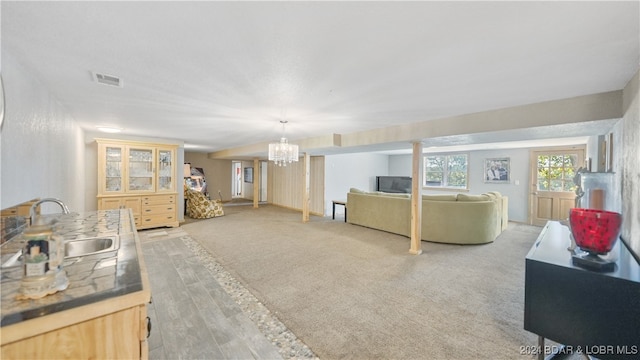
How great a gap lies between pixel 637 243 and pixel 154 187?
7.06 meters

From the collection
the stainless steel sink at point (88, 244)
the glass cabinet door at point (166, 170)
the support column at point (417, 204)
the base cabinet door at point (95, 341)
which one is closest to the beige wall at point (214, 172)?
the glass cabinet door at point (166, 170)

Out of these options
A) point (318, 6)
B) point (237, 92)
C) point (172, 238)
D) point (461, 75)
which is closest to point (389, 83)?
point (461, 75)

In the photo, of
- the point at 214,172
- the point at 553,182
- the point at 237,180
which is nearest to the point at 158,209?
the point at 214,172

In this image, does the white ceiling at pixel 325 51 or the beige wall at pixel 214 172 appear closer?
the white ceiling at pixel 325 51

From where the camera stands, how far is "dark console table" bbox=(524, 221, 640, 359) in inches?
54.8

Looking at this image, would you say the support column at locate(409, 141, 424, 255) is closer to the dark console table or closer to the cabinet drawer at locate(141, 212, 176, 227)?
the dark console table

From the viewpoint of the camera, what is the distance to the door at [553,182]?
19.4ft

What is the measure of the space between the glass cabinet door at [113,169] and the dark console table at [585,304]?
670 centimetres

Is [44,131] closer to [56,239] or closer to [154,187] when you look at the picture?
[56,239]

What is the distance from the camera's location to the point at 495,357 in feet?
6.01

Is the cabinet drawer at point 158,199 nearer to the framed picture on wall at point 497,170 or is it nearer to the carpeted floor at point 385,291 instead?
the carpeted floor at point 385,291

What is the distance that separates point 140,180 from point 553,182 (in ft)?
32.3

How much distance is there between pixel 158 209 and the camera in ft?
18.5

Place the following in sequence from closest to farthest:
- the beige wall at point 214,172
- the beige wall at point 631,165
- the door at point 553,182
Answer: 1. the beige wall at point 631,165
2. the door at point 553,182
3. the beige wall at point 214,172
